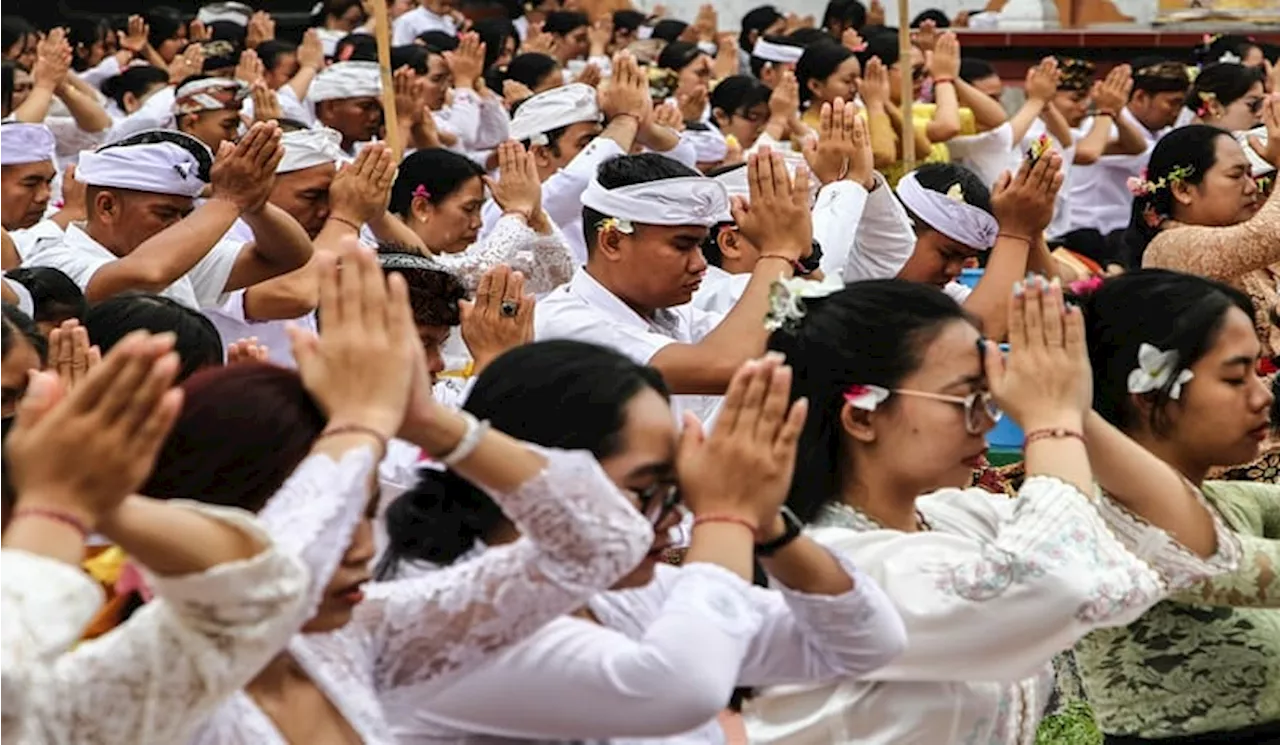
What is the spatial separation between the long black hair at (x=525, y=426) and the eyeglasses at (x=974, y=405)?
528 mm

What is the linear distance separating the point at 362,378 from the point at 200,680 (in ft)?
1.16

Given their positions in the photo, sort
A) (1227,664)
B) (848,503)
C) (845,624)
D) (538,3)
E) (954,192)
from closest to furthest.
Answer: (845,624), (848,503), (1227,664), (954,192), (538,3)

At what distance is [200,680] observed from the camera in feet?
6.77

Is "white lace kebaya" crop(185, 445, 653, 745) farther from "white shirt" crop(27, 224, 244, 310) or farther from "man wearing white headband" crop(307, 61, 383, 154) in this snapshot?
"man wearing white headband" crop(307, 61, 383, 154)

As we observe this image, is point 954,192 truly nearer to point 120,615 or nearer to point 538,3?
point 120,615

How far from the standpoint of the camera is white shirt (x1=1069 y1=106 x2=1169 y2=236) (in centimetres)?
1033

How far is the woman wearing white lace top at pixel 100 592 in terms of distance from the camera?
1.93 meters

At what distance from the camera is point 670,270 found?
500cm

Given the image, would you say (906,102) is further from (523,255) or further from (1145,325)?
(1145,325)

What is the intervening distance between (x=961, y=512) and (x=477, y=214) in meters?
3.29

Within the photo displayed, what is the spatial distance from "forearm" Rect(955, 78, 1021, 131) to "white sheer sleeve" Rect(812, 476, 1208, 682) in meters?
6.73

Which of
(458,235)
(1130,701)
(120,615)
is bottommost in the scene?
(458,235)

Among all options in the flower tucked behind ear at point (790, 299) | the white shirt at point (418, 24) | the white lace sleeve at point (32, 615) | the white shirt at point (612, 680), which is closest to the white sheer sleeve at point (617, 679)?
the white shirt at point (612, 680)

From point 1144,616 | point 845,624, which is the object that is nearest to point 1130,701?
point 1144,616
